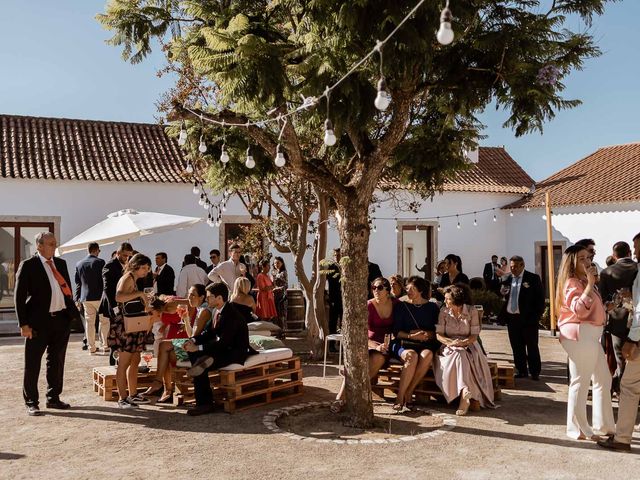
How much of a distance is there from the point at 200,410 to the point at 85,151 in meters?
13.7

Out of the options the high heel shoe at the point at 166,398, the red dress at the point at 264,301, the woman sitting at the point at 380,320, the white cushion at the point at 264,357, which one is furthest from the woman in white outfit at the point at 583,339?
the red dress at the point at 264,301

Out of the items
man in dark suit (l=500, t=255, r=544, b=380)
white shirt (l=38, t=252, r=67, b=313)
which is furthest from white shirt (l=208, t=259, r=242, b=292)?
man in dark suit (l=500, t=255, r=544, b=380)

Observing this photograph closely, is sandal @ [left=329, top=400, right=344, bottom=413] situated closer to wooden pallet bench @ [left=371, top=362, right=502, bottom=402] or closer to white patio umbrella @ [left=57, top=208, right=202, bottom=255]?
wooden pallet bench @ [left=371, top=362, right=502, bottom=402]

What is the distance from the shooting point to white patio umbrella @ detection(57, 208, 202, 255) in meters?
10.9

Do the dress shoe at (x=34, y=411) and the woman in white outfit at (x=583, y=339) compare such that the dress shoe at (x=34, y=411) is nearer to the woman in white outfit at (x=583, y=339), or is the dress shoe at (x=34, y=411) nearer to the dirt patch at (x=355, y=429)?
the dirt patch at (x=355, y=429)

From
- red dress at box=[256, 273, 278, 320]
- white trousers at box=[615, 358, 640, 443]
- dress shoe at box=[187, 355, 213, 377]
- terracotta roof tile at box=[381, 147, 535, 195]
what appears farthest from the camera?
terracotta roof tile at box=[381, 147, 535, 195]

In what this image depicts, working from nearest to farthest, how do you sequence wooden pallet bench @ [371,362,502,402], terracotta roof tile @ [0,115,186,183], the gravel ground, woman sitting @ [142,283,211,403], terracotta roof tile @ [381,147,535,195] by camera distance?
the gravel ground → woman sitting @ [142,283,211,403] → wooden pallet bench @ [371,362,502,402] → terracotta roof tile @ [0,115,186,183] → terracotta roof tile @ [381,147,535,195]

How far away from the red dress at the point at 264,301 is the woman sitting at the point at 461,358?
5.94 metres

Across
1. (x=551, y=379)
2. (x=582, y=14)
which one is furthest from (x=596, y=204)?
(x=582, y=14)

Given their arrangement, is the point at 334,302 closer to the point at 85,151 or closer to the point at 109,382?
the point at 109,382

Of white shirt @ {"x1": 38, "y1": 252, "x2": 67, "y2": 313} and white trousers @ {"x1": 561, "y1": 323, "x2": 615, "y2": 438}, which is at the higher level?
white shirt @ {"x1": 38, "y1": 252, "x2": 67, "y2": 313}

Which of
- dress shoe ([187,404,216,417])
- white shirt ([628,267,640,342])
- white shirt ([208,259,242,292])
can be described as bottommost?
dress shoe ([187,404,216,417])

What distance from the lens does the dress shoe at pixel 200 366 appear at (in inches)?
267

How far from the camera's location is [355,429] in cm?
630
